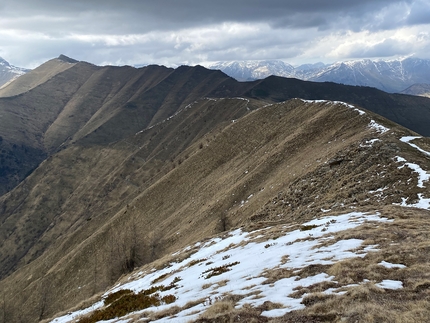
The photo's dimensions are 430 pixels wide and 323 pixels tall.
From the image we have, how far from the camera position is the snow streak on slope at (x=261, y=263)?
12406mm

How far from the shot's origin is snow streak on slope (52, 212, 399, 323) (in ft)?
40.7

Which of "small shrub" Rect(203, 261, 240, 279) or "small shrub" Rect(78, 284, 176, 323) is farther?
"small shrub" Rect(203, 261, 240, 279)

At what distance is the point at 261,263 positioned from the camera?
17.6 m

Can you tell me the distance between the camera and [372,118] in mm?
53250

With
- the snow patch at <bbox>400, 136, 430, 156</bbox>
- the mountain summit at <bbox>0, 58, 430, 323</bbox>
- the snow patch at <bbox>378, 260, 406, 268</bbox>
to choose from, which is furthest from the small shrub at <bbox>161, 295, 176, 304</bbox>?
the snow patch at <bbox>400, 136, 430, 156</bbox>

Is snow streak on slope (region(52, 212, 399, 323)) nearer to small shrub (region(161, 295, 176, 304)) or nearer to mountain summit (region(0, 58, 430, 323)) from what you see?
mountain summit (region(0, 58, 430, 323))

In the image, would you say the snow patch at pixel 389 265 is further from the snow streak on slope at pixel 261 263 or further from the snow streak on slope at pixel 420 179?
the snow streak on slope at pixel 420 179

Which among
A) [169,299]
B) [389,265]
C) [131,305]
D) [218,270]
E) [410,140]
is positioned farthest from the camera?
[410,140]

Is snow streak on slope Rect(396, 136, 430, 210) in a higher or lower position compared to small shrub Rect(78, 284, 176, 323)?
higher

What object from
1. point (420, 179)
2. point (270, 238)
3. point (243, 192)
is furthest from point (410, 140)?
point (270, 238)

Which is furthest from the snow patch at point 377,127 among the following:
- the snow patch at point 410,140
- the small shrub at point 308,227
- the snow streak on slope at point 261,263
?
the small shrub at point 308,227

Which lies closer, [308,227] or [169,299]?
[169,299]

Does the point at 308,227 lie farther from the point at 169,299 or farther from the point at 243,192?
the point at 243,192

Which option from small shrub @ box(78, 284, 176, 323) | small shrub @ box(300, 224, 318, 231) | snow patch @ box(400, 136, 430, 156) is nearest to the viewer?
small shrub @ box(78, 284, 176, 323)
